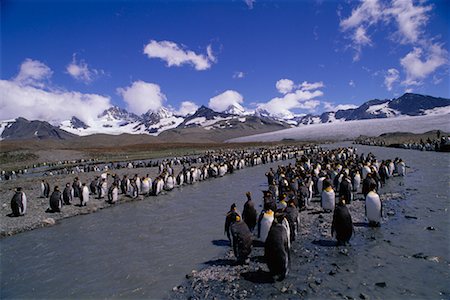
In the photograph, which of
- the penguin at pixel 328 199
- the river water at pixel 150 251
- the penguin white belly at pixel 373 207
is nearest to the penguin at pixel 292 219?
the river water at pixel 150 251

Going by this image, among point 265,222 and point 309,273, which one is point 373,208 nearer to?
point 265,222

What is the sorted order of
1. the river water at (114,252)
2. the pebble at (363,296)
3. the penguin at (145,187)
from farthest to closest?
the penguin at (145,187) < the river water at (114,252) < the pebble at (363,296)

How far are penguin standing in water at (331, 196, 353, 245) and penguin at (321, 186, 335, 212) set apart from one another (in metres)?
2.98

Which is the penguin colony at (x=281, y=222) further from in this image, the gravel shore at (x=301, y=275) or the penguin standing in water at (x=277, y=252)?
the gravel shore at (x=301, y=275)

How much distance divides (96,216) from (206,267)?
769 centimetres

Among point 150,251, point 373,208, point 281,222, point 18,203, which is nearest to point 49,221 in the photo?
point 18,203

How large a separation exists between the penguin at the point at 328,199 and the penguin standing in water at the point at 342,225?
2.98 m

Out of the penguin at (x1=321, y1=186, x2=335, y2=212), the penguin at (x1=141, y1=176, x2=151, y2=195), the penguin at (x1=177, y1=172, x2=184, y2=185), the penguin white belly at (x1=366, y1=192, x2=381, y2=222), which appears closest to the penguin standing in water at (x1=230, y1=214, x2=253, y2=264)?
the penguin white belly at (x1=366, y1=192, x2=381, y2=222)

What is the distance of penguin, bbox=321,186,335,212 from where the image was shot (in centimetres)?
1119

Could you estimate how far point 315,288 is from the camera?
20.4 ft

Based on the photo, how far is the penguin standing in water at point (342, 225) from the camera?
317 inches

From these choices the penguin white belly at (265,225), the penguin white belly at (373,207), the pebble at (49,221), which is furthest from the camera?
the pebble at (49,221)

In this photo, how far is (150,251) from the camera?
8969 mm

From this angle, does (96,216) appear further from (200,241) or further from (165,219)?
(200,241)
